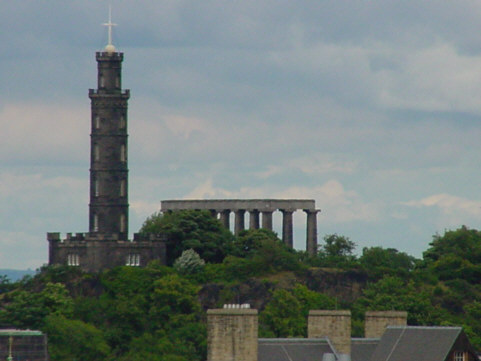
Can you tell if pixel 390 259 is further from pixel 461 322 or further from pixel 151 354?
pixel 151 354

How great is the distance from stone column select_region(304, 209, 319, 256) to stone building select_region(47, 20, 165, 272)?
2068 centimetres

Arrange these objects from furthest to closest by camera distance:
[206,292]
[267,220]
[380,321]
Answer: [267,220] → [206,292] → [380,321]

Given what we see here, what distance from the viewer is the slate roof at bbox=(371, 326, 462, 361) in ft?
289

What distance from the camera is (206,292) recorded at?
516 feet

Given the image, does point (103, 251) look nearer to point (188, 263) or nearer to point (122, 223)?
point (122, 223)

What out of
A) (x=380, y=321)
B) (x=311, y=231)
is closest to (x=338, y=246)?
(x=311, y=231)

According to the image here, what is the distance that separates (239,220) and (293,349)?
90709mm

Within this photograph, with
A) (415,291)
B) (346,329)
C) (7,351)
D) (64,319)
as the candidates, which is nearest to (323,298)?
(415,291)

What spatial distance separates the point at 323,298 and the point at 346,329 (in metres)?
62.8

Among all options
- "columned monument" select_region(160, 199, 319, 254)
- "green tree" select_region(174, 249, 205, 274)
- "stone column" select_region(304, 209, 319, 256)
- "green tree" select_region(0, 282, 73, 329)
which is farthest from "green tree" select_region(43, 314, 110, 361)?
"stone column" select_region(304, 209, 319, 256)

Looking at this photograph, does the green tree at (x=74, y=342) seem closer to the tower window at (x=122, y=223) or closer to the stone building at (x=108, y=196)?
the stone building at (x=108, y=196)

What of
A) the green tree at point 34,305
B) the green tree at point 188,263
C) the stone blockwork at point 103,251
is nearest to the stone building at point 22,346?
the green tree at point 34,305

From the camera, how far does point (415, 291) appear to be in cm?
15712

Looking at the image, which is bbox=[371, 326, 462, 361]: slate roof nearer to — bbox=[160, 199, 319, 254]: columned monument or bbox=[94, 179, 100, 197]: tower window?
bbox=[94, 179, 100, 197]: tower window
